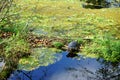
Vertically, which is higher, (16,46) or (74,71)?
(16,46)

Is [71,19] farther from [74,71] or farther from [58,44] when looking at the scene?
[74,71]

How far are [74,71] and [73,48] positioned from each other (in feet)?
4.75

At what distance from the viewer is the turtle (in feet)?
32.0

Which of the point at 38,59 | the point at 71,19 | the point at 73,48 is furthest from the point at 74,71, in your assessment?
the point at 71,19

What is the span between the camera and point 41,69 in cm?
868

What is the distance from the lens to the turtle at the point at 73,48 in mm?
9766

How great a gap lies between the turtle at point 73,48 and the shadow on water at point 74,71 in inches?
13.9

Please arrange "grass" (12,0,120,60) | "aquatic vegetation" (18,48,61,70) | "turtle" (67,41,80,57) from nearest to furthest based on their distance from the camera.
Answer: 1. "aquatic vegetation" (18,48,61,70)
2. "turtle" (67,41,80,57)
3. "grass" (12,0,120,60)

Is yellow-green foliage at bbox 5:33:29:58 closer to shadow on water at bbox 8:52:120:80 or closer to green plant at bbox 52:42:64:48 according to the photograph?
shadow on water at bbox 8:52:120:80

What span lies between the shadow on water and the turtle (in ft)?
1.16

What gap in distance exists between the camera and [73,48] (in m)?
9.98

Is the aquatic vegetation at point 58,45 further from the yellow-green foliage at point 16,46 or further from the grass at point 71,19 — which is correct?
the yellow-green foliage at point 16,46

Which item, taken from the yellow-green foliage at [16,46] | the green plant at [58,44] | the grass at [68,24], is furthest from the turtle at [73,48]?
the yellow-green foliage at [16,46]

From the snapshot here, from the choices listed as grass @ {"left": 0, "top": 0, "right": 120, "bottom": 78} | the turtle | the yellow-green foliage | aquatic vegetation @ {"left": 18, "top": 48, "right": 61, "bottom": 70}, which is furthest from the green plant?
the yellow-green foliage
